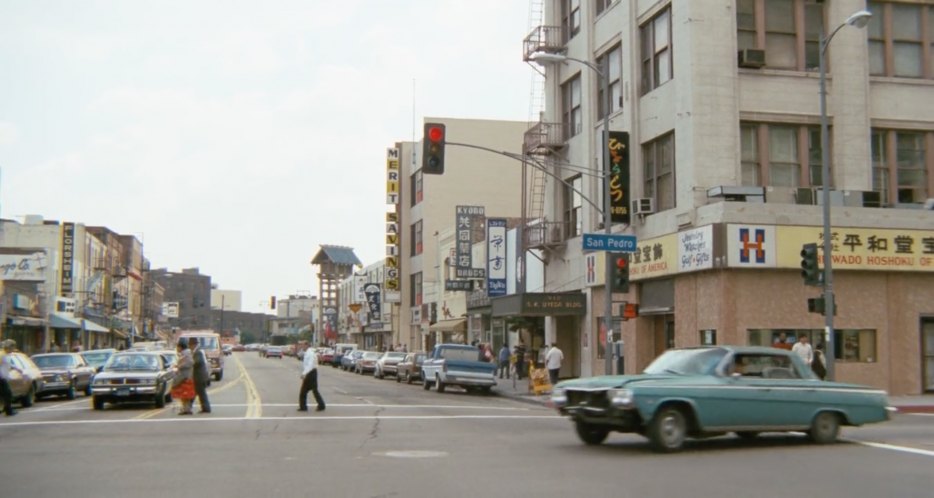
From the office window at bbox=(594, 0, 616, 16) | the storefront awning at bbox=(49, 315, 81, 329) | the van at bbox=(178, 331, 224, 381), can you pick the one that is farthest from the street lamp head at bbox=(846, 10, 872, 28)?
the storefront awning at bbox=(49, 315, 81, 329)

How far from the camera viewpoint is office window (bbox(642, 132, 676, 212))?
31.0 metres

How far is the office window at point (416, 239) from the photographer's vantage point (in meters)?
77.1

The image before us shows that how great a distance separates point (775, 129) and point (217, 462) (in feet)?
72.8

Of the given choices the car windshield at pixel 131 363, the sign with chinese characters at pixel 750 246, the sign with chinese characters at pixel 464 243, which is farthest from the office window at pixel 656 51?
the sign with chinese characters at pixel 464 243

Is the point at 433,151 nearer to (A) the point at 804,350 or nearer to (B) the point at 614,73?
(A) the point at 804,350

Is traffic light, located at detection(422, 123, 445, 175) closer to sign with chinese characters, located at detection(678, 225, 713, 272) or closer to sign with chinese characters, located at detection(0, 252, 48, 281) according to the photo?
sign with chinese characters, located at detection(678, 225, 713, 272)

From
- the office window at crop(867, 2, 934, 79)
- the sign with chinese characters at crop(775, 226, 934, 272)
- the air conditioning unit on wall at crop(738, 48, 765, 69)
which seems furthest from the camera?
the office window at crop(867, 2, 934, 79)

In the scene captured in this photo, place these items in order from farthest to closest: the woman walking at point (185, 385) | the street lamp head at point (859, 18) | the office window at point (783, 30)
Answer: the office window at point (783, 30) < the street lamp head at point (859, 18) < the woman walking at point (185, 385)

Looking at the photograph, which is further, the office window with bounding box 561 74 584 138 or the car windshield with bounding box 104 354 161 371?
the office window with bounding box 561 74 584 138

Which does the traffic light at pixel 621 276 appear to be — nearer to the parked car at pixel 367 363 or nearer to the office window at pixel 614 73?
the office window at pixel 614 73

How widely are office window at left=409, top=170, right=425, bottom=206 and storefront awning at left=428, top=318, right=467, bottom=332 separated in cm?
1480

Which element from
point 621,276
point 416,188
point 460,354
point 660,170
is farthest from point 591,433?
point 416,188

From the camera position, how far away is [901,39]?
3117 cm

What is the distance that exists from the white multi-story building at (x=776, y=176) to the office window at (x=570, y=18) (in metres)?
5.85
